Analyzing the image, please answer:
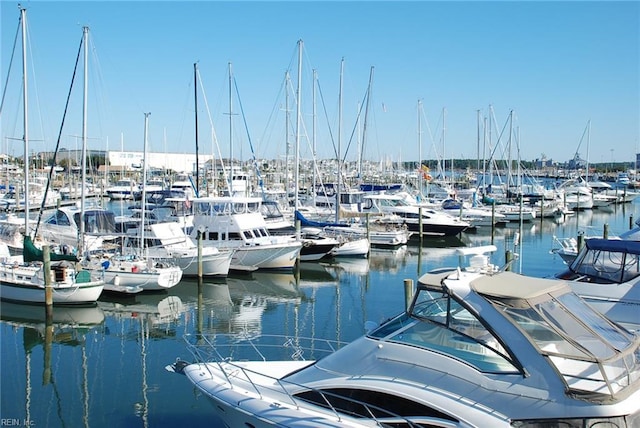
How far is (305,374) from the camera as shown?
27.4ft

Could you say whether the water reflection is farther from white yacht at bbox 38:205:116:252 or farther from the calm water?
white yacht at bbox 38:205:116:252

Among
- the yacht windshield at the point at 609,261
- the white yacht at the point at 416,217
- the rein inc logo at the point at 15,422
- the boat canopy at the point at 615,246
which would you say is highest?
the boat canopy at the point at 615,246

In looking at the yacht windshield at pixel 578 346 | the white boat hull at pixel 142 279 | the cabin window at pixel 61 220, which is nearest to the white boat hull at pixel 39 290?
the white boat hull at pixel 142 279

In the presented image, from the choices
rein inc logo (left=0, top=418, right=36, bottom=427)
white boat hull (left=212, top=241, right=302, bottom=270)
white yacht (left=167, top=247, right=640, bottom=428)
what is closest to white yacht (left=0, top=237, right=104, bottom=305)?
white boat hull (left=212, top=241, right=302, bottom=270)

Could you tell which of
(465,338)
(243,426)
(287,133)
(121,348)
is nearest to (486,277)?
(465,338)

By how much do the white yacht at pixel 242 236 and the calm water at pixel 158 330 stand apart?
31.4 inches

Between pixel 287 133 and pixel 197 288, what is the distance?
19.6 m

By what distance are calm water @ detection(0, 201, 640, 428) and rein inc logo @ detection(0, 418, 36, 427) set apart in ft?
0.06

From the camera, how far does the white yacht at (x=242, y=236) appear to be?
1137 inches

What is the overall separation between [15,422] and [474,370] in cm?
938

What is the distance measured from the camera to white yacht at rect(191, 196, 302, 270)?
28.9 meters

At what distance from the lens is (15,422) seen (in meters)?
12.2

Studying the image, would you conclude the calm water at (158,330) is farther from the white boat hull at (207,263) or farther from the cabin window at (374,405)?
the cabin window at (374,405)

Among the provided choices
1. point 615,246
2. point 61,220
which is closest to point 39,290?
point 61,220
